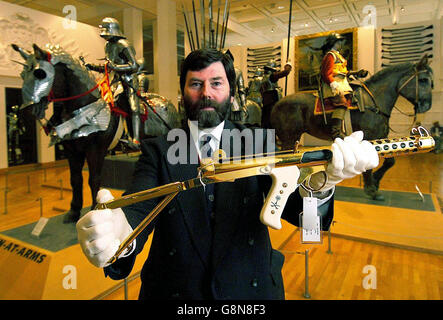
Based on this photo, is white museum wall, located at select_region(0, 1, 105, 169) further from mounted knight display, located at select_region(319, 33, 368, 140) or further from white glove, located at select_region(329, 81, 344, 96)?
white glove, located at select_region(329, 81, 344, 96)

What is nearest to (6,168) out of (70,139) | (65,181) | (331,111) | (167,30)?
(65,181)

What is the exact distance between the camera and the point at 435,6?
995cm

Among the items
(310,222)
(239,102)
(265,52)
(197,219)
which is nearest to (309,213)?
(310,222)

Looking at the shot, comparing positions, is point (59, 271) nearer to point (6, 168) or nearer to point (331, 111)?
point (331, 111)

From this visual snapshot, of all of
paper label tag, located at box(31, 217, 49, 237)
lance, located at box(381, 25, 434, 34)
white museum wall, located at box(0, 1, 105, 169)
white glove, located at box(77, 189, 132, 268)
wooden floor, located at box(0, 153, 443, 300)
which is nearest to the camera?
white glove, located at box(77, 189, 132, 268)

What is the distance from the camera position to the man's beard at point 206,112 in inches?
46.7

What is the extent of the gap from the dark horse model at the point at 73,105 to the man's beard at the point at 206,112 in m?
2.32

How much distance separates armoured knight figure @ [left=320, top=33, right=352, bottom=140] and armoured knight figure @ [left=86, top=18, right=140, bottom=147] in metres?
2.71

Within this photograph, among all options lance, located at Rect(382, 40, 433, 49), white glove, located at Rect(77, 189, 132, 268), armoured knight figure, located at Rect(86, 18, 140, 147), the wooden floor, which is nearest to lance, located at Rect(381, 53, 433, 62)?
lance, located at Rect(382, 40, 433, 49)

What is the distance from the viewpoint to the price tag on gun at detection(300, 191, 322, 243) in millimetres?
1042

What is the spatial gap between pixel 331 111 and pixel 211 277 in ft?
13.8

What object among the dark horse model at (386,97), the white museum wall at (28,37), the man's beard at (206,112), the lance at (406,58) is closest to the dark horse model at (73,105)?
the man's beard at (206,112)

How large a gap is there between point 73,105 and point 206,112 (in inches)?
106

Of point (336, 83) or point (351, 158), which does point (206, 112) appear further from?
point (336, 83)
